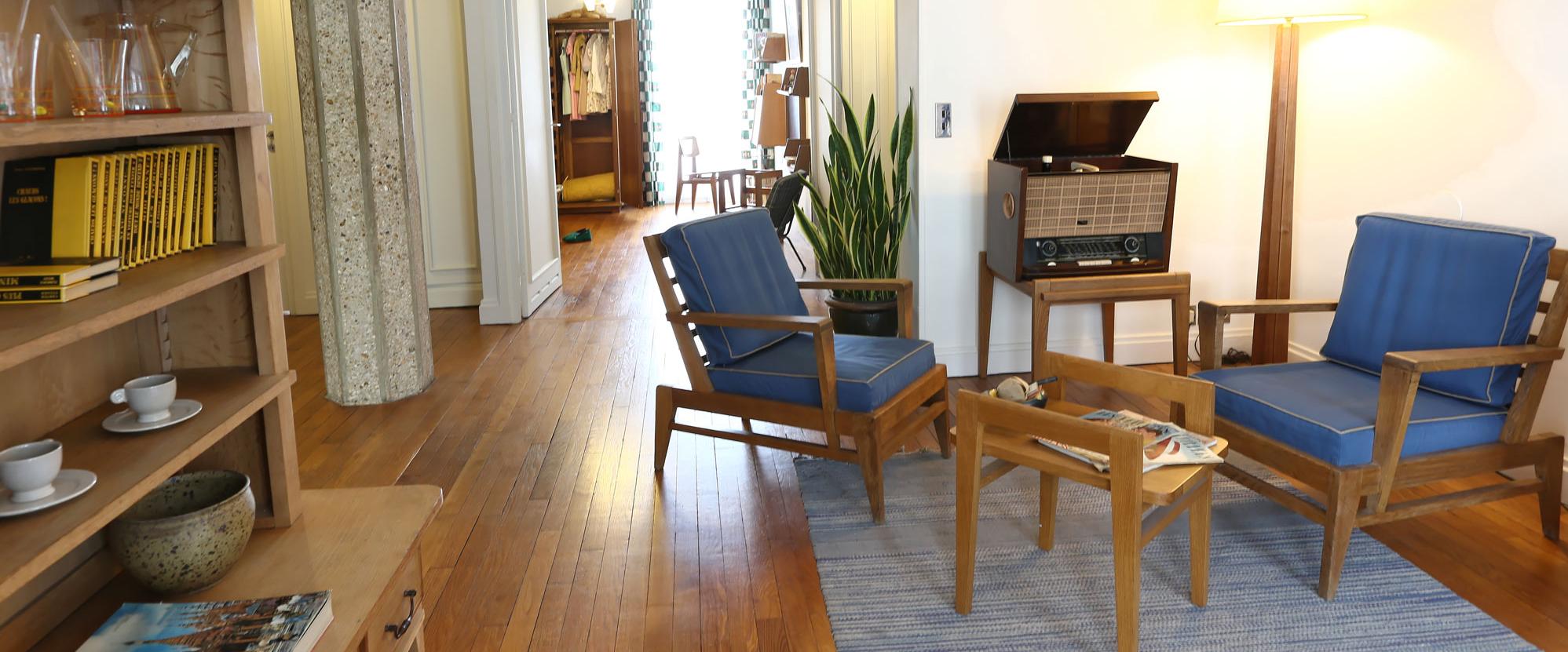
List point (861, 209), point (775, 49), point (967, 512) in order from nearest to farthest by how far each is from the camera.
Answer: point (967, 512)
point (861, 209)
point (775, 49)

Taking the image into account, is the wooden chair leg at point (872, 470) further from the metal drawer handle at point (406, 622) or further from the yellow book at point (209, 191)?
the yellow book at point (209, 191)

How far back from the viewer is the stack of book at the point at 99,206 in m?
1.60

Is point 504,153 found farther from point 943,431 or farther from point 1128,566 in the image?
point 1128,566

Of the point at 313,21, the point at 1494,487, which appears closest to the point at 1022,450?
the point at 1494,487

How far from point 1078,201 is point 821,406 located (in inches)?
58.0

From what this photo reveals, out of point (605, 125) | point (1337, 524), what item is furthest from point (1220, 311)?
point (605, 125)

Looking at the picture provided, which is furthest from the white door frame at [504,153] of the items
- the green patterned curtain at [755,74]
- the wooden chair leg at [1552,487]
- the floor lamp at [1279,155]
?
the green patterned curtain at [755,74]

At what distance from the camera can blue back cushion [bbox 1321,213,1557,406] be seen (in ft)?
9.67

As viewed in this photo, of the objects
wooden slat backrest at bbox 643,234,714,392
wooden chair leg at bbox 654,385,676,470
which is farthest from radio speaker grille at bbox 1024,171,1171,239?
wooden chair leg at bbox 654,385,676,470

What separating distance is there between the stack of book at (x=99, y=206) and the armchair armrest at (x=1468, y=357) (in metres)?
2.55

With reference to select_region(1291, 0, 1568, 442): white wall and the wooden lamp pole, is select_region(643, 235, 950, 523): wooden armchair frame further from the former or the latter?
select_region(1291, 0, 1568, 442): white wall

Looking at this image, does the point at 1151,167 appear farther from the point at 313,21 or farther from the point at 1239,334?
the point at 313,21

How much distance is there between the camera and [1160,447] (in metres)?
2.60

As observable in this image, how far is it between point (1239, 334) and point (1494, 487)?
2.13 metres
